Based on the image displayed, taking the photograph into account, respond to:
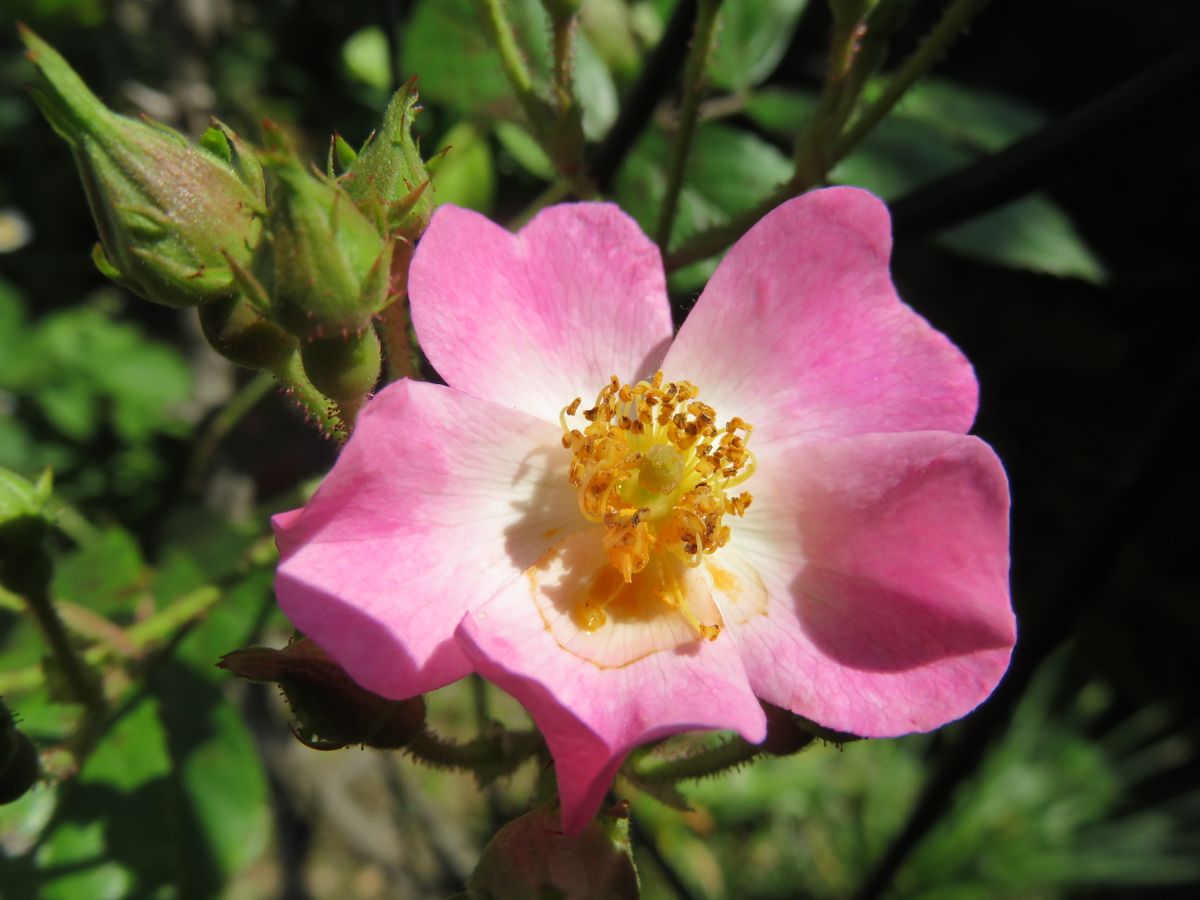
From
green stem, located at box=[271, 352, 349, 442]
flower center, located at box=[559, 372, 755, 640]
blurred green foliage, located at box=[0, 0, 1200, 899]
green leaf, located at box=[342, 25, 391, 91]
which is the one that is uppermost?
green stem, located at box=[271, 352, 349, 442]

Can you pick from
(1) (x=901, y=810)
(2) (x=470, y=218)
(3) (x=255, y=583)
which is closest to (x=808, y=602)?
(2) (x=470, y=218)

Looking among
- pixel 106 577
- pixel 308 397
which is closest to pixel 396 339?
pixel 308 397

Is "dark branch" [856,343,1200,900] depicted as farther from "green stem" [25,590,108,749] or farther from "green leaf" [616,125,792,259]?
"green stem" [25,590,108,749]

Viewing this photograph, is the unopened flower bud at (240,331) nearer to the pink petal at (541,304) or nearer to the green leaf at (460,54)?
the pink petal at (541,304)

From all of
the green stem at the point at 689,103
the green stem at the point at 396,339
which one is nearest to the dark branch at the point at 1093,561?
the green stem at the point at 689,103

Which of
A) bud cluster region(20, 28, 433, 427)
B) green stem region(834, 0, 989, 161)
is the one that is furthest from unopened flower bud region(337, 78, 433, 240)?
green stem region(834, 0, 989, 161)

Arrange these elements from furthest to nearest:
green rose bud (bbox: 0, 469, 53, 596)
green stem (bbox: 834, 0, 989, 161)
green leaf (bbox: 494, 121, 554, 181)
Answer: green leaf (bbox: 494, 121, 554, 181) < green rose bud (bbox: 0, 469, 53, 596) < green stem (bbox: 834, 0, 989, 161)

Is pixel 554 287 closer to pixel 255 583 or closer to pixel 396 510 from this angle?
pixel 396 510
